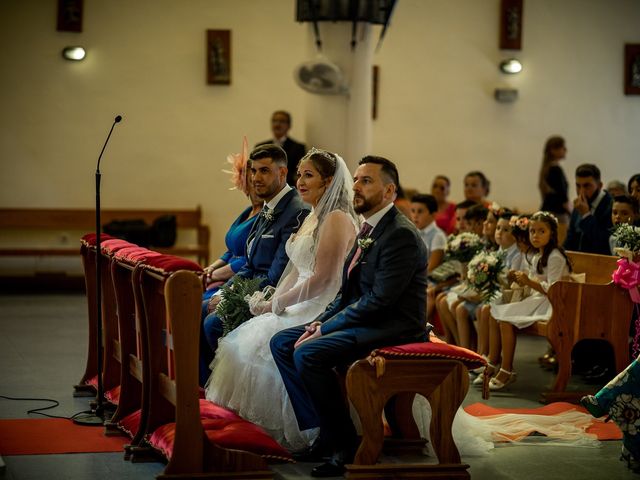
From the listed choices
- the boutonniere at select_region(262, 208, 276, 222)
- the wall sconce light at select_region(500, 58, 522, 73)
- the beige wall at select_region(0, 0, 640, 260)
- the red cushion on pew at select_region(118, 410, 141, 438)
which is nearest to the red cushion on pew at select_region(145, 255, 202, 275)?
the red cushion on pew at select_region(118, 410, 141, 438)

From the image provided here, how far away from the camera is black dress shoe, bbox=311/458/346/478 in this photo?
15.4 ft

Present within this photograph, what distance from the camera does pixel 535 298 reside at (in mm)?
7008

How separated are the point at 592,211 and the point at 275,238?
118 inches

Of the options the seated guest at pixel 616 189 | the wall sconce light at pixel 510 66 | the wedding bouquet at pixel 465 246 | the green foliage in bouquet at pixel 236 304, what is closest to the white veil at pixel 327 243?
the green foliage in bouquet at pixel 236 304

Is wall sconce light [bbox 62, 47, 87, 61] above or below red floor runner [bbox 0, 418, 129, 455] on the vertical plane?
above

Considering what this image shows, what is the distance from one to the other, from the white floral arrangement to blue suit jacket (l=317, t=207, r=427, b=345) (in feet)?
6.30

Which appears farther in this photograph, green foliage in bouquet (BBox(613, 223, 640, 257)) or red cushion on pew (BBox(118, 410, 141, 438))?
green foliage in bouquet (BBox(613, 223, 640, 257))

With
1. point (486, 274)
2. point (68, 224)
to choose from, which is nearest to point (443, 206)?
point (486, 274)

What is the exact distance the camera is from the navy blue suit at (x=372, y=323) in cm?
475

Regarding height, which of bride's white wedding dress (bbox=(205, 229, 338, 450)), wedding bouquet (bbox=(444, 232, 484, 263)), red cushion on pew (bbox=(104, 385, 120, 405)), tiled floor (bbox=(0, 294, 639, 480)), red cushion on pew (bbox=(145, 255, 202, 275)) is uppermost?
red cushion on pew (bbox=(145, 255, 202, 275))

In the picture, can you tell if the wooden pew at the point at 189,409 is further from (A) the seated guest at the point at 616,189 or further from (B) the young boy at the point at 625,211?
(A) the seated guest at the point at 616,189

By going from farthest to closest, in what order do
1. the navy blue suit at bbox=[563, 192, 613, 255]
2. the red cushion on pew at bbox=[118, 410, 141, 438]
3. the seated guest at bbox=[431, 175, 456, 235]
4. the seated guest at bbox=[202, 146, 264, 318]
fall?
the seated guest at bbox=[431, 175, 456, 235]
the navy blue suit at bbox=[563, 192, 613, 255]
the seated guest at bbox=[202, 146, 264, 318]
the red cushion on pew at bbox=[118, 410, 141, 438]

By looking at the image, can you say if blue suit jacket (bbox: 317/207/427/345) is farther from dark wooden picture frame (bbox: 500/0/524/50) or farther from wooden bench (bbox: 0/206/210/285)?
dark wooden picture frame (bbox: 500/0/524/50)

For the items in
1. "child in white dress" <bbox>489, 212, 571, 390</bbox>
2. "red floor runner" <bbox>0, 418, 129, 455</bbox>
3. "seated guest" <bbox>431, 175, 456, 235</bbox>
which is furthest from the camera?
"seated guest" <bbox>431, 175, 456, 235</bbox>
